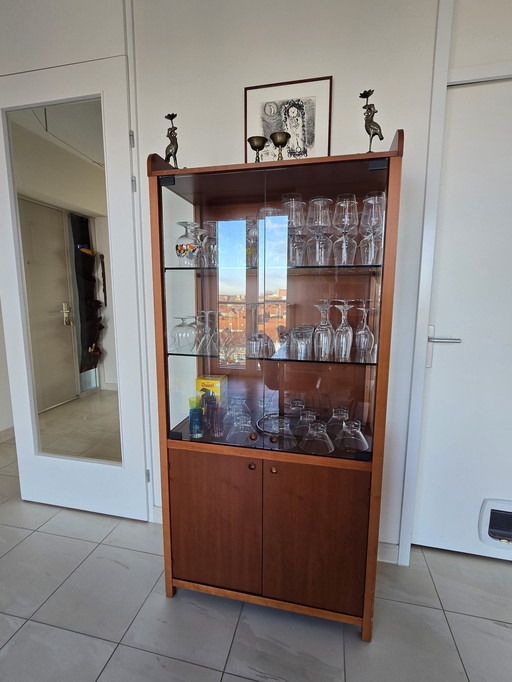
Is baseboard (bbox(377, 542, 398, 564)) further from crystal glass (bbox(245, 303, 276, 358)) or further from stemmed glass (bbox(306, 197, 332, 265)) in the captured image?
stemmed glass (bbox(306, 197, 332, 265))

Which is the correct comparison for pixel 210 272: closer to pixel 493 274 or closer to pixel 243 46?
pixel 243 46

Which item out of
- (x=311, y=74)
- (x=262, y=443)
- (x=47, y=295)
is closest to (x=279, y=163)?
(x=311, y=74)

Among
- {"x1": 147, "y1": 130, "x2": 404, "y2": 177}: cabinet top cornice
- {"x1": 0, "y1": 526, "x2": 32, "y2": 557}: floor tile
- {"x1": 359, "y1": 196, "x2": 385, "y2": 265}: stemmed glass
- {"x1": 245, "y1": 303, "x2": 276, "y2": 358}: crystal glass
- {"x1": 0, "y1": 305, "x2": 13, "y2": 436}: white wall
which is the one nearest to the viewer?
{"x1": 147, "y1": 130, "x2": 404, "y2": 177}: cabinet top cornice

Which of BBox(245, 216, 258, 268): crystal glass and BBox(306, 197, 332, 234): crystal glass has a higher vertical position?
BBox(306, 197, 332, 234): crystal glass

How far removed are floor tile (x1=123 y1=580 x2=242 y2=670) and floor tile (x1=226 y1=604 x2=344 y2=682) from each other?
56mm

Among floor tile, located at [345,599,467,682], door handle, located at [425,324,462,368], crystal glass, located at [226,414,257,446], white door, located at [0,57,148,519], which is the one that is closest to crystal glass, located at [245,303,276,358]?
crystal glass, located at [226,414,257,446]

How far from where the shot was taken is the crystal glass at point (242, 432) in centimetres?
139

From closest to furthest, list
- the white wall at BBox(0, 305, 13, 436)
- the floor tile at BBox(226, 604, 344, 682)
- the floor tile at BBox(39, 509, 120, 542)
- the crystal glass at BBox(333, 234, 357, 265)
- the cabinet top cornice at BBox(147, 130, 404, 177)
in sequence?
the cabinet top cornice at BBox(147, 130, 404, 177), the floor tile at BBox(226, 604, 344, 682), the crystal glass at BBox(333, 234, 357, 265), the floor tile at BBox(39, 509, 120, 542), the white wall at BBox(0, 305, 13, 436)

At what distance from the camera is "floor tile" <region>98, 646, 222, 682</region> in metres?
1.16

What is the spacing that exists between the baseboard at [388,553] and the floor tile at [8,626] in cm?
168

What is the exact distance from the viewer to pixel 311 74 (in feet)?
4.86

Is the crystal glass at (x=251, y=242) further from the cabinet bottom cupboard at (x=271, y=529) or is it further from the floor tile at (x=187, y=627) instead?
the floor tile at (x=187, y=627)

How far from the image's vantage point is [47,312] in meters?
2.15

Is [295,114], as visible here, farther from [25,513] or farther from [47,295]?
[25,513]
